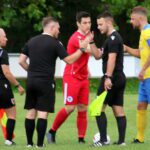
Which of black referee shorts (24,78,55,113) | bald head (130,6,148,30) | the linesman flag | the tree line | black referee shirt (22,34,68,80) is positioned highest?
bald head (130,6,148,30)

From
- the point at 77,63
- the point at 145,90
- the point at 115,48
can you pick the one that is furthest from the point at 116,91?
the point at 77,63

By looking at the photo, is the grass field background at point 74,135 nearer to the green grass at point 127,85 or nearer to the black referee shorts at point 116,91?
the black referee shorts at point 116,91

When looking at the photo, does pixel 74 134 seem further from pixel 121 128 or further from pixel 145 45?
pixel 145 45

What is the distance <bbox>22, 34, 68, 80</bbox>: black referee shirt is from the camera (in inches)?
425

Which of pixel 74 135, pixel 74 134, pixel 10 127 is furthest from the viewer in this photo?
pixel 74 134

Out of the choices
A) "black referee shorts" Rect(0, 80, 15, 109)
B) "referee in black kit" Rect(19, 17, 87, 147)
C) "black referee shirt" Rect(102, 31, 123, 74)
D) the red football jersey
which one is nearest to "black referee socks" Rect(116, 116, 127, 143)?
"black referee shirt" Rect(102, 31, 123, 74)

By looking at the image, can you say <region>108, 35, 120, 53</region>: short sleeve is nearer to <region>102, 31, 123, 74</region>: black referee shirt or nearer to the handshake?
<region>102, 31, 123, 74</region>: black referee shirt

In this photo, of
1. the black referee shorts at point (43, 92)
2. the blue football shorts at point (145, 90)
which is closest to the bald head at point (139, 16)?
the blue football shorts at point (145, 90)

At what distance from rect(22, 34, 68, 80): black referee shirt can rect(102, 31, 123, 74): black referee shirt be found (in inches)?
36.3

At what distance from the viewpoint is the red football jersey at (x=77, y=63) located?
39.6 feet

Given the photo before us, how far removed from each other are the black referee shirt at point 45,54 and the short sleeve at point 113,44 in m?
0.90

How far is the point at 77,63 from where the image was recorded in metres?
12.2

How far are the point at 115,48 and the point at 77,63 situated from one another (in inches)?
43.5

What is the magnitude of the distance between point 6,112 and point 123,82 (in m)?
2.15
